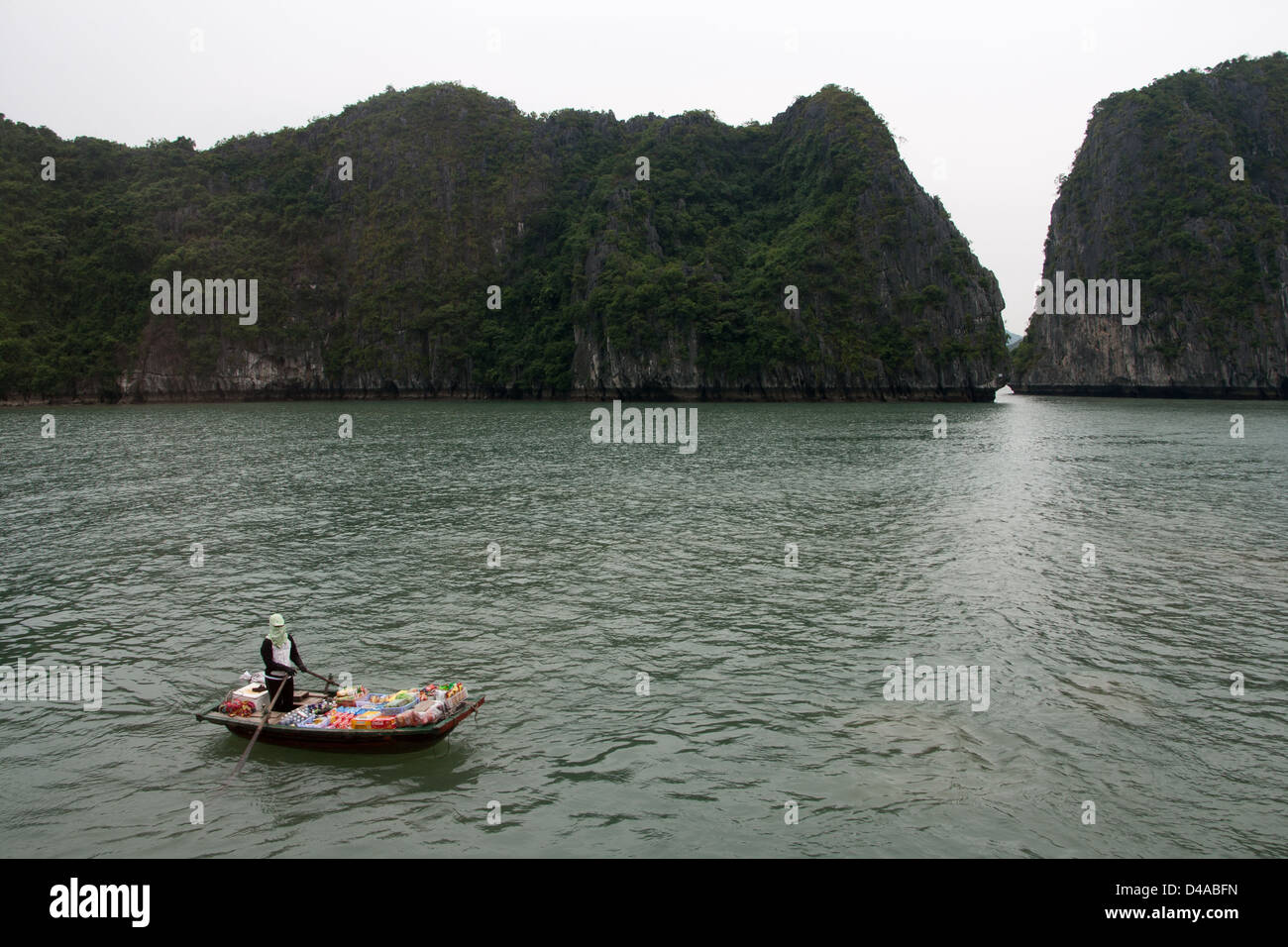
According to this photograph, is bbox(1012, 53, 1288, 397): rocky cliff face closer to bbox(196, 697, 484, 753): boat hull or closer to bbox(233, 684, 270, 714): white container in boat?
bbox(196, 697, 484, 753): boat hull

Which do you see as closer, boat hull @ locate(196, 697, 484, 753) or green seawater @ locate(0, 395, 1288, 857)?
green seawater @ locate(0, 395, 1288, 857)

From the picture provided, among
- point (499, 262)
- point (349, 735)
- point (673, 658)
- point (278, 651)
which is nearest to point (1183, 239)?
point (499, 262)

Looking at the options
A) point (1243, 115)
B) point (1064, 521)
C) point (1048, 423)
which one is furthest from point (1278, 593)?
point (1243, 115)

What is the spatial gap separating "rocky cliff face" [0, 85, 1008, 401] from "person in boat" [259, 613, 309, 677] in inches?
3849

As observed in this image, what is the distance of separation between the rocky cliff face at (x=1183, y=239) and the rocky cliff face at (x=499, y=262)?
28.6 m

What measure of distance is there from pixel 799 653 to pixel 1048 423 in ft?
222

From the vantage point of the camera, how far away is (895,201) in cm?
11575

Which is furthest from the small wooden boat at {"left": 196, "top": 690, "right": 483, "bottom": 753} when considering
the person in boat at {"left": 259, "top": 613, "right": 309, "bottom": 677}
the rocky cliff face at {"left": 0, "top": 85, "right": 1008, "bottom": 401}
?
the rocky cliff face at {"left": 0, "top": 85, "right": 1008, "bottom": 401}

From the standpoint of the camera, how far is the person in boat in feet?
40.6

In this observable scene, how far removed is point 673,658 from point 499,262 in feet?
434

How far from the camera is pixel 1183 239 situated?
11981cm

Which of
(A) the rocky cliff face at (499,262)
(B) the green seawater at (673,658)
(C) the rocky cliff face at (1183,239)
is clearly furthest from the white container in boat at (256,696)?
(C) the rocky cliff face at (1183,239)

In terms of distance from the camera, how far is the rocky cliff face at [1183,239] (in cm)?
11469
